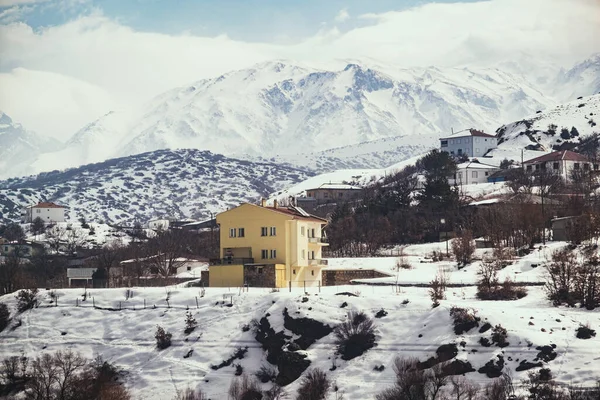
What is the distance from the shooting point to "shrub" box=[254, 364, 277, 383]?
46844mm

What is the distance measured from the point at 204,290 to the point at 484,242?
22.9 m

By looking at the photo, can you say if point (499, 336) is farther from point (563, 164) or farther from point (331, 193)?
point (331, 193)

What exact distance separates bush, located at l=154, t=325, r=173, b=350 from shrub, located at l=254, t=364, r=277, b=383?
5283 mm

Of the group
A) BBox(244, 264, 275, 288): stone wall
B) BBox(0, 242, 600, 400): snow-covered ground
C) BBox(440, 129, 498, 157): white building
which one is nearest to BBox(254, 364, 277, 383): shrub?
BBox(0, 242, 600, 400): snow-covered ground

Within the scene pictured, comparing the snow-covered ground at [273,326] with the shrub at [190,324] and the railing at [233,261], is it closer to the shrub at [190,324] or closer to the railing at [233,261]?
the shrub at [190,324]

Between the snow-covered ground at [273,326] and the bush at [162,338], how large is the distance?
319mm

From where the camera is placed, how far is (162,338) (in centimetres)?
5081

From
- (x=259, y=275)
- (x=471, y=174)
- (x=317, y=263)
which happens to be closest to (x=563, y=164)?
(x=471, y=174)

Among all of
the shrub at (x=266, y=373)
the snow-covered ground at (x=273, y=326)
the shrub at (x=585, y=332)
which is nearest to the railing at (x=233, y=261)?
the snow-covered ground at (x=273, y=326)

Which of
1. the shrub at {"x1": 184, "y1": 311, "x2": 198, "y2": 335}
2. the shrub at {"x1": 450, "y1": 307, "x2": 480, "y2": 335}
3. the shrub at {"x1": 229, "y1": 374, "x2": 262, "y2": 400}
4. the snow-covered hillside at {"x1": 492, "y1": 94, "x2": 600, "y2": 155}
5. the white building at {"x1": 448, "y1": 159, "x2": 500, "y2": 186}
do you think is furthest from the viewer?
the snow-covered hillside at {"x1": 492, "y1": 94, "x2": 600, "y2": 155}

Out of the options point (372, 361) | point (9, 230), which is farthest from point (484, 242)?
point (9, 230)

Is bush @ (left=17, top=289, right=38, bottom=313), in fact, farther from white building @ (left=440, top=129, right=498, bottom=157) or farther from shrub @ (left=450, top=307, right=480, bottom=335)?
white building @ (left=440, top=129, right=498, bottom=157)

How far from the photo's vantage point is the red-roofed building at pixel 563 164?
10925 cm

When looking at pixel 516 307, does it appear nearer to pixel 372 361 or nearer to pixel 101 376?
pixel 372 361
